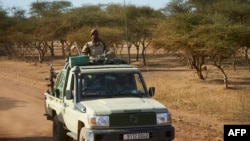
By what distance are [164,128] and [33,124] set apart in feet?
18.3

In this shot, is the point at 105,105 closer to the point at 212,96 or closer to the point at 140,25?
the point at 212,96

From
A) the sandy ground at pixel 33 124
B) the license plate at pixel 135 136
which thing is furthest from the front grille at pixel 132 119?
the sandy ground at pixel 33 124

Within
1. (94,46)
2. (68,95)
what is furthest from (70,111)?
(94,46)

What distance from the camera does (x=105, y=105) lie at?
8008 millimetres

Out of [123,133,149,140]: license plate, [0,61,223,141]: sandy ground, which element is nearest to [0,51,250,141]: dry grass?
[0,61,223,141]: sandy ground

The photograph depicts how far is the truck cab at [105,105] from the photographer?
776 cm

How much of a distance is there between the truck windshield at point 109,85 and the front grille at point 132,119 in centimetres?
95

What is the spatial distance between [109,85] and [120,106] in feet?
3.04

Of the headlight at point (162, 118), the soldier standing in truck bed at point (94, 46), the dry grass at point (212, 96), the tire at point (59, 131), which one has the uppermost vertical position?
the soldier standing in truck bed at point (94, 46)

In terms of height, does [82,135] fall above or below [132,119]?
below

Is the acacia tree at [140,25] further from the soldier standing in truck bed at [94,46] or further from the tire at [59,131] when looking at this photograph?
the tire at [59,131]

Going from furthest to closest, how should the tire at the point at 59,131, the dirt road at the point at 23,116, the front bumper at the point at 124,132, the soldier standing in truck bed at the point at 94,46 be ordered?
the dirt road at the point at 23,116, the soldier standing in truck bed at the point at 94,46, the tire at the point at 59,131, the front bumper at the point at 124,132

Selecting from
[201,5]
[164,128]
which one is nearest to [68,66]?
[164,128]

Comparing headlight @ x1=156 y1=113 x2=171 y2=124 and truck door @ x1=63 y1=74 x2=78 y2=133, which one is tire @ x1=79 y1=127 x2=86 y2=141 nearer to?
truck door @ x1=63 y1=74 x2=78 y2=133
